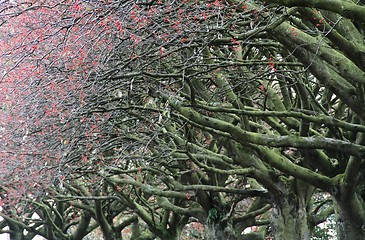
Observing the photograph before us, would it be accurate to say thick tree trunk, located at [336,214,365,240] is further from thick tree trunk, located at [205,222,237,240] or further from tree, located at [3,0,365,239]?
thick tree trunk, located at [205,222,237,240]

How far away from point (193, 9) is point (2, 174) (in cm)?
881

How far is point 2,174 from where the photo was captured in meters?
14.4

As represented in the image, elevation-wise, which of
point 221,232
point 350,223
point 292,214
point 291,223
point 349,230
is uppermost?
point 221,232

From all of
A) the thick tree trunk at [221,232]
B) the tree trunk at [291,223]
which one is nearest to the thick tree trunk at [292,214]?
the tree trunk at [291,223]

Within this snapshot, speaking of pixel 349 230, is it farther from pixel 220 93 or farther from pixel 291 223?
pixel 220 93

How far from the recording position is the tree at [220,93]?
7.12 metres

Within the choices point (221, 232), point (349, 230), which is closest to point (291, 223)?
point (349, 230)

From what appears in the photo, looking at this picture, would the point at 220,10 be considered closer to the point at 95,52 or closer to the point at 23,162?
the point at 95,52

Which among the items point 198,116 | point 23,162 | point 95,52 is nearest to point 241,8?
point 198,116

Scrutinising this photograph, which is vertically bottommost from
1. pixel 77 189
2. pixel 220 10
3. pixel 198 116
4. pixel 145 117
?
pixel 198 116

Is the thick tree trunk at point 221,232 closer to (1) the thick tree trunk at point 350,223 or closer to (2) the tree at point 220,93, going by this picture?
(2) the tree at point 220,93

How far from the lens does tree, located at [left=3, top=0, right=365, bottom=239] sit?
280 inches

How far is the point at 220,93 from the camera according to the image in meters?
9.25

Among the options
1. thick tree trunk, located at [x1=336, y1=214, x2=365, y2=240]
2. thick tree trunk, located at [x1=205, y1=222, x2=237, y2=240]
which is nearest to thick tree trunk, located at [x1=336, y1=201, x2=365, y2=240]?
thick tree trunk, located at [x1=336, y1=214, x2=365, y2=240]
